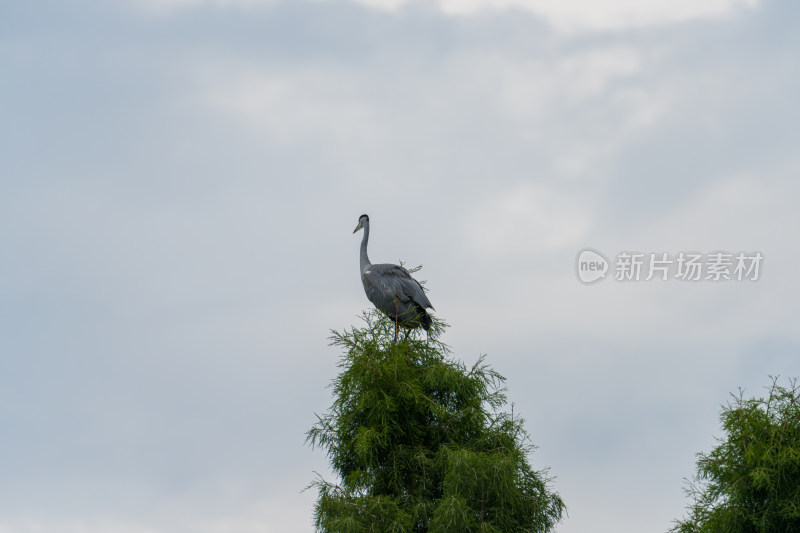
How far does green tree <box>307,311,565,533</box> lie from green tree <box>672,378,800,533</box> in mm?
2399

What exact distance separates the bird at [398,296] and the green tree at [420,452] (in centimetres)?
117

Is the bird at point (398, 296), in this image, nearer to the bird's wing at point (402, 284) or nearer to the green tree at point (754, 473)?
the bird's wing at point (402, 284)

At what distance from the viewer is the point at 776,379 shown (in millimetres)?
15680

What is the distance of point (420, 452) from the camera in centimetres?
1586

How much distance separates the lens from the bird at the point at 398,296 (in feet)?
60.3

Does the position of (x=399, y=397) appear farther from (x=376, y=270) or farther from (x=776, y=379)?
(x=776, y=379)

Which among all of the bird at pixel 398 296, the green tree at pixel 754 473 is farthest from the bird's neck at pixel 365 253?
the green tree at pixel 754 473

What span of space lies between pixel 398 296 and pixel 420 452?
365 cm

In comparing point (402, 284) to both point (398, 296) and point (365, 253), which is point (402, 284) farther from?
point (365, 253)

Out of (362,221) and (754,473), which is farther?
(362,221)

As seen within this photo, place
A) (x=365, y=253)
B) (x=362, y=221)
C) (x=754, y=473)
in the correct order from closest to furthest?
1. (x=754, y=473)
2. (x=365, y=253)
3. (x=362, y=221)

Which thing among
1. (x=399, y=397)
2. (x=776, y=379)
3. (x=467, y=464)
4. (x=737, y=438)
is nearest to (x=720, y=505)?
(x=737, y=438)

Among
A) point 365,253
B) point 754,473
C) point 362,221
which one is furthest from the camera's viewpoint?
point 362,221

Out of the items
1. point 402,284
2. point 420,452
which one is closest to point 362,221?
point 402,284
